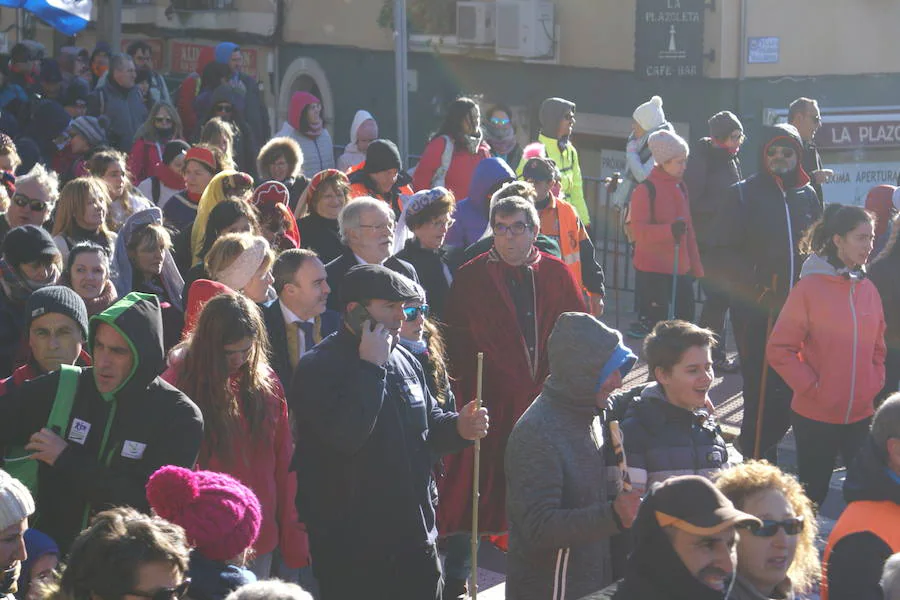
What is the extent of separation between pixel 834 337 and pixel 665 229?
3788 millimetres

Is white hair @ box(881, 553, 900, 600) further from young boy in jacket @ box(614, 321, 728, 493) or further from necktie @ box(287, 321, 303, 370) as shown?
necktie @ box(287, 321, 303, 370)

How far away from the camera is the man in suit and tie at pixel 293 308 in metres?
6.55

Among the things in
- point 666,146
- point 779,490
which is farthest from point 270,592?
point 666,146

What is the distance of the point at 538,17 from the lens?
19156 millimetres

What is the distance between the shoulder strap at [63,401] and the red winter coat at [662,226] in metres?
6.80

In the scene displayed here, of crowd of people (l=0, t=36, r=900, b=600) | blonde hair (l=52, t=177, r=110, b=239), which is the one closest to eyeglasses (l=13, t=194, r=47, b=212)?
crowd of people (l=0, t=36, r=900, b=600)

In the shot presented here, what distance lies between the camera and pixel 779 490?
176 inches

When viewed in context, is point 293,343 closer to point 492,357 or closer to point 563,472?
point 492,357

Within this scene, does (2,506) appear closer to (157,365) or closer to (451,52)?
(157,365)

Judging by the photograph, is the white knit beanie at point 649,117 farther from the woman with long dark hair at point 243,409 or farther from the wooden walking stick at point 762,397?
the woman with long dark hair at point 243,409

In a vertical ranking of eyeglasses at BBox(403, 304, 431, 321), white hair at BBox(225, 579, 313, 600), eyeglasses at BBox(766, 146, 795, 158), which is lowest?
white hair at BBox(225, 579, 313, 600)

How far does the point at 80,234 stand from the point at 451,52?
43.8ft

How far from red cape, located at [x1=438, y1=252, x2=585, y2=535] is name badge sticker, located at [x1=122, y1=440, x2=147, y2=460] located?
7.91 ft

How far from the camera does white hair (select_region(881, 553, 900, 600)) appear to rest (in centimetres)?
413
